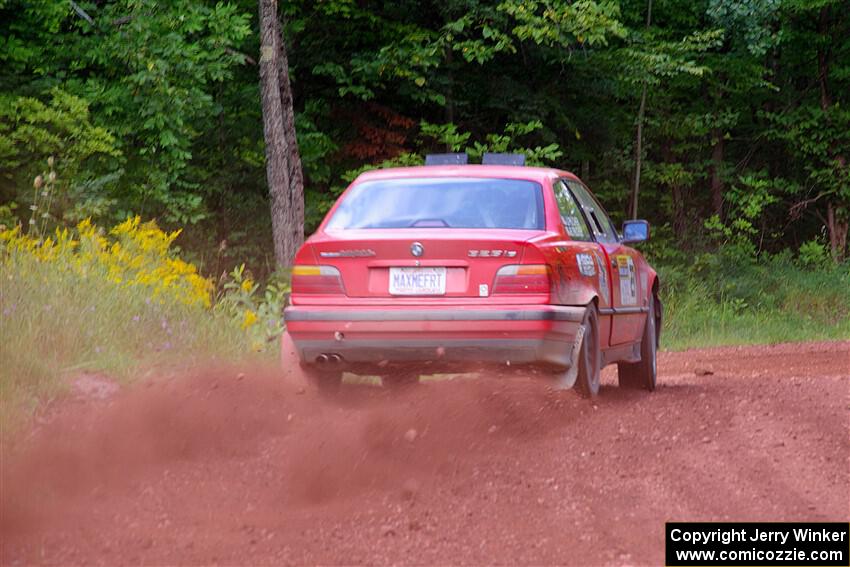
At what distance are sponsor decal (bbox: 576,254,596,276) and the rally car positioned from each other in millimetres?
10

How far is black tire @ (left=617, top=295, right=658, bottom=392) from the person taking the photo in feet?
34.6

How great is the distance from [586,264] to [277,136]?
12387 millimetres

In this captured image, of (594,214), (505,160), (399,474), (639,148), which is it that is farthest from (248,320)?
(639,148)

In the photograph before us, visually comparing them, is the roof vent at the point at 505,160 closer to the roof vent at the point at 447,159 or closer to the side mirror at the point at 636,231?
the roof vent at the point at 447,159

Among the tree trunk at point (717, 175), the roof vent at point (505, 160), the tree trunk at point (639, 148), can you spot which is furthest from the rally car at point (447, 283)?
the tree trunk at point (717, 175)

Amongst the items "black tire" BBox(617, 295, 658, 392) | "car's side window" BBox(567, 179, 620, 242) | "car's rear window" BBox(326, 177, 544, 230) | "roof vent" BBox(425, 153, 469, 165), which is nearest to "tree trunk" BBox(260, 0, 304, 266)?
"black tire" BBox(617, 295, 658, 392)

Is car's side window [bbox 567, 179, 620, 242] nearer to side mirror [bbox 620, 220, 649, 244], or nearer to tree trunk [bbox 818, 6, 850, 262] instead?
side mirror [bbox 620, 220, 649, 244]

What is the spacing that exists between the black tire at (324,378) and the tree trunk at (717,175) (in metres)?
22.7

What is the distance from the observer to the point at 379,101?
79.3 ft

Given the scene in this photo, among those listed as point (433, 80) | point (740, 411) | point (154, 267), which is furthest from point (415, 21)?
point (740, 411)

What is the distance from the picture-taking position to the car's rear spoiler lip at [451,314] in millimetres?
7656

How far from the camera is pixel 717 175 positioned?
98.5ft

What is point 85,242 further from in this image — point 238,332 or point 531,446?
point 531,446

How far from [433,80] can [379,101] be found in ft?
4.03
